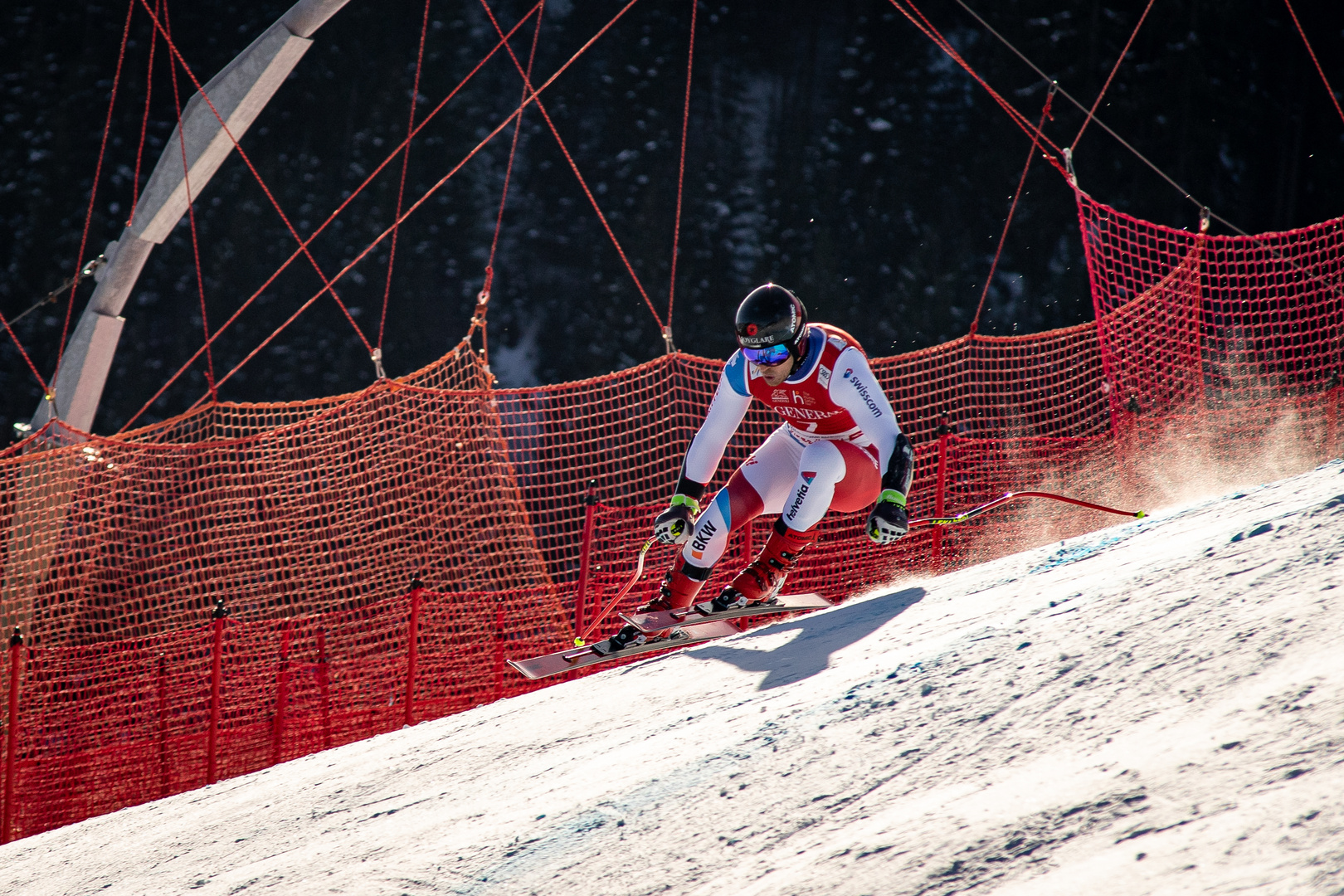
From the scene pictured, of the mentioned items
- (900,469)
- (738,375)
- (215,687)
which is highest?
(738,375)

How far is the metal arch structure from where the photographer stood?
Result: 6.82m

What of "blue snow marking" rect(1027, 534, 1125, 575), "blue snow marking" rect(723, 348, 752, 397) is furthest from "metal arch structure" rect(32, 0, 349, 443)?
"blue snow marking" rect(1027, 534, 1125, 575)

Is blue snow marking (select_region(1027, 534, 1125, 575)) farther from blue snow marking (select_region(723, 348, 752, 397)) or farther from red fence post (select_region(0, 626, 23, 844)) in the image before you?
Result: red fence post (select_region(0, 626, 23, 844))

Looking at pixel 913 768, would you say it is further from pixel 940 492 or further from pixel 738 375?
pixel 940 492

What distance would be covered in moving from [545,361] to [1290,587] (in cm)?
1910

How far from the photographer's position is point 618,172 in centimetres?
2211

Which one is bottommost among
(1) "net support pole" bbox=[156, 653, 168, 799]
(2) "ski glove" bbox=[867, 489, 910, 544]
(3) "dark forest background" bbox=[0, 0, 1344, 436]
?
(1) "net support pole" bbox=[156, 653, 168, 799]

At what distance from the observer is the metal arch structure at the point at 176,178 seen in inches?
269

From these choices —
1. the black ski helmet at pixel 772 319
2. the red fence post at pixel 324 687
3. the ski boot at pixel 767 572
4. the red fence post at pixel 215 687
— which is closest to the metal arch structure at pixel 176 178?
the red fence post at pixel 324 687

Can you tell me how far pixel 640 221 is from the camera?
2158cm

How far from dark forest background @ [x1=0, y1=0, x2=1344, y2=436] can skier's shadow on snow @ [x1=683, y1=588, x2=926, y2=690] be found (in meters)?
16.1

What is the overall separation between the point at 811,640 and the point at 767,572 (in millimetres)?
752

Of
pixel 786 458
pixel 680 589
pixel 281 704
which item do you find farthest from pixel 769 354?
pixel 281 704

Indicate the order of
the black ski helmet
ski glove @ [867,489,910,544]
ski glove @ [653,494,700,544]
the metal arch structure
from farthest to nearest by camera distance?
the metal arch structure, ski glove @ [653,494,700,544], the black ski helmet, ski glove @ [867,489,910,544]
